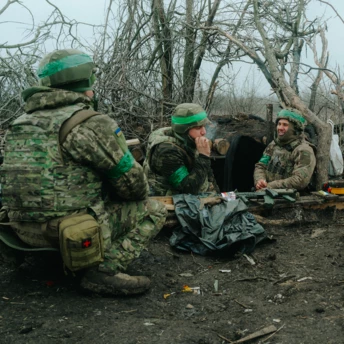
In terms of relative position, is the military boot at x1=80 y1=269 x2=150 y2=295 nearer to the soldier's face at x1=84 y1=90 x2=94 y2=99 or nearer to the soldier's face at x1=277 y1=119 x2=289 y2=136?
the soldier's face at x1=84 y1=90 x2=94 y2=99

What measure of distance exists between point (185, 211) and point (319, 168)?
8.21ft

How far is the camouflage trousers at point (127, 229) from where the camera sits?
372 cm

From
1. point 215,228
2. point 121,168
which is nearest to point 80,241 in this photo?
point 121,168

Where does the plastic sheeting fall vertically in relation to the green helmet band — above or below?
below

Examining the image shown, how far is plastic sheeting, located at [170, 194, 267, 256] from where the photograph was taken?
4.79 m

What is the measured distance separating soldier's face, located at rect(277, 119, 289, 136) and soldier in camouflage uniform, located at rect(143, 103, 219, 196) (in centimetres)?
132

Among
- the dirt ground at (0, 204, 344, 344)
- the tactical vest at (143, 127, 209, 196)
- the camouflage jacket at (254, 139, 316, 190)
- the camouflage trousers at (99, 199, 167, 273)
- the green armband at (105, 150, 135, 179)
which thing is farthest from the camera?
the camouflage jacket at (254, 139, 316, 190)

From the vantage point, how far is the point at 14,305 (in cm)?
352

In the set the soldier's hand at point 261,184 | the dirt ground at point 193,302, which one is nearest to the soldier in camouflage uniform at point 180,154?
the dirt ground at point 193,302

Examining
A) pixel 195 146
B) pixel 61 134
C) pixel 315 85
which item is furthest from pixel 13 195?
pixel 315 85

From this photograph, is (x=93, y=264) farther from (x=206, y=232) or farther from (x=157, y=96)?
(x=157, y=96)

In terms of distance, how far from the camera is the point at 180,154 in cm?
533

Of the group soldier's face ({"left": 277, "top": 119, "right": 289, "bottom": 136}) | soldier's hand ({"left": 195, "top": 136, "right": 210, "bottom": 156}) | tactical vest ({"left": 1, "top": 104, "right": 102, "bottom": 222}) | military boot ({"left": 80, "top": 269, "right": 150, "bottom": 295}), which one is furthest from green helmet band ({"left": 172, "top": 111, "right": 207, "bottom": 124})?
military boot ({"left": 80, "top": 269, "right": 150, "bottom": 295})

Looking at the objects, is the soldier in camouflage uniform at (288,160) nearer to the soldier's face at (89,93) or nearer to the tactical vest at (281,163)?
the tactical vest at (281,163)
